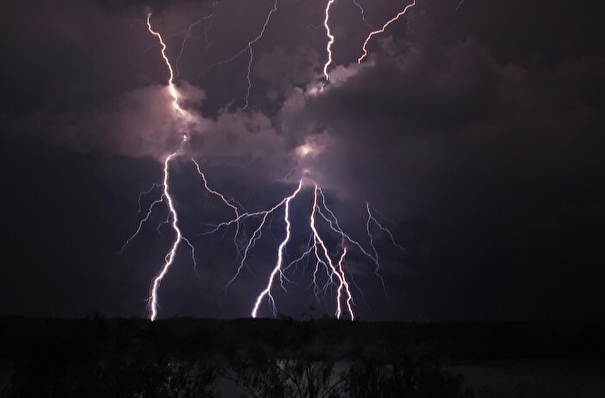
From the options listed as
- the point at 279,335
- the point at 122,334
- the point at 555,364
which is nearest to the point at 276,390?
the point at 279,335

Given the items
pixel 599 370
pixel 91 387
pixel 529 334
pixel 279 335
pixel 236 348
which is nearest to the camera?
pixel 91 387

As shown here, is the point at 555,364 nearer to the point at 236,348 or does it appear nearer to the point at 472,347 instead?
the point at 472,347

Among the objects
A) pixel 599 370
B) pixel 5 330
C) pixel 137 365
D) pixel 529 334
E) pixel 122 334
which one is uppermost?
pixel 529 334

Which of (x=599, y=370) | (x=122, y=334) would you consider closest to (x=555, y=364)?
(x=599, y=370)

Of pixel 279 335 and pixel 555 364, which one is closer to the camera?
pixel 279 335

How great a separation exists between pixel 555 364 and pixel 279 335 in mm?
14704

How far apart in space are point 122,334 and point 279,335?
4.13m

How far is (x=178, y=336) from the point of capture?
15.0 meters

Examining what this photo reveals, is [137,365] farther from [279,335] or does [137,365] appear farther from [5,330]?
[5,330]

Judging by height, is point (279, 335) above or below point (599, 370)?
below

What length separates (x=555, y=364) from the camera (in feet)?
80.0

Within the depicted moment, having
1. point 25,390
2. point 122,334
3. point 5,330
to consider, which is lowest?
point 25,390

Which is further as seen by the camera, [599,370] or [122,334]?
[599,370]

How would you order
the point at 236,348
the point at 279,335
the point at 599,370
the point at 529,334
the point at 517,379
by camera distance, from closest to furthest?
the point at 236,348, the point at 279,335, the point at 517,379, the point at 599,370, the point at 529,334
